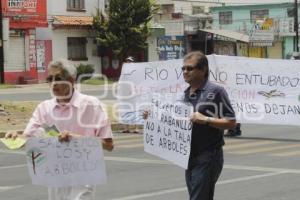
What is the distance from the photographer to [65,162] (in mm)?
5555

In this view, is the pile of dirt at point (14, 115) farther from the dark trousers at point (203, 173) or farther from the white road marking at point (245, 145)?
the dark trousers at point (203, 173)

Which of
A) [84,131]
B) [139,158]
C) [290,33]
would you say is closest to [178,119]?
Result: [84,131]

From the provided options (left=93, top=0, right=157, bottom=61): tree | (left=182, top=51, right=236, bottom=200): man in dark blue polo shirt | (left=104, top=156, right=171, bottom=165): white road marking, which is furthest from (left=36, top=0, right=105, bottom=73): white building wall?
(left=182, top=51, right=236, bottom=200): man in dark blue polo shirt

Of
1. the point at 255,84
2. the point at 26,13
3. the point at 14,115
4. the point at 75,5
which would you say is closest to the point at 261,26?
the point at 75,5

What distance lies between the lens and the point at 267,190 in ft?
30.9

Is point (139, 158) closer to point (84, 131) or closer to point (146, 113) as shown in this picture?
point (146, 113)

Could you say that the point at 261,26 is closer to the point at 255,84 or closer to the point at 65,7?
the point at 65,7

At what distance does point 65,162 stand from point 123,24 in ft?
127

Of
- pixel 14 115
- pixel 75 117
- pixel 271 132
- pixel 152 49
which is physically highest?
pixel 152 49

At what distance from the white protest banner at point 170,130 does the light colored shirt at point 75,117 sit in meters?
0.69

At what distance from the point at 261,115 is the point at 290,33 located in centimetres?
4941

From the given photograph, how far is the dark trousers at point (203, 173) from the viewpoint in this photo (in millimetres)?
5703

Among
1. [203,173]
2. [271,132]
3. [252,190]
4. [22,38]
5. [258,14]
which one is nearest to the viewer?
[203,173]

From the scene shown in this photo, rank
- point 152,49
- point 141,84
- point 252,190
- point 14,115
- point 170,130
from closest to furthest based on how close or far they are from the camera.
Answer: point 170,130 → point 252,190 → point 141,84 → point 14,115 → point 152,49
